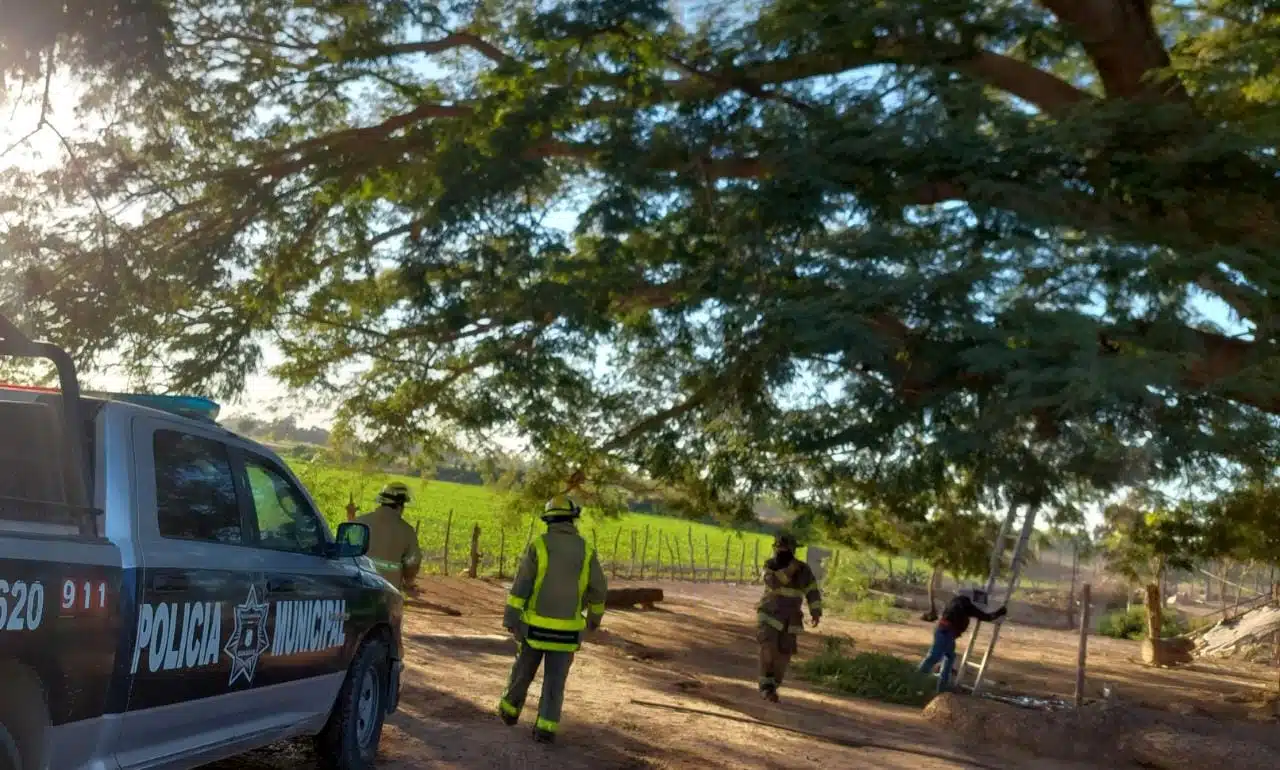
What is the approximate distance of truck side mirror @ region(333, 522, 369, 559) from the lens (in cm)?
629

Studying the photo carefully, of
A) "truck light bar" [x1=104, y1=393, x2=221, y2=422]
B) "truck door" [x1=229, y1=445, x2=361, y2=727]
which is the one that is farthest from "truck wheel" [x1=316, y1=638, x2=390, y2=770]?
"truck light bar" [x1=104, y1=393, x2=221, y2=422]

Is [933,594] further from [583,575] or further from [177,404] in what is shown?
[177,404]

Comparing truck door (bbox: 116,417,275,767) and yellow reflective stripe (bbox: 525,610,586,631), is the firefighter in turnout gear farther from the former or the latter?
truck door (bbox: 116,417,275,767)

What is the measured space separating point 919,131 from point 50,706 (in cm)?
885

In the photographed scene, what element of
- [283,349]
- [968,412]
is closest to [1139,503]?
[968,412]

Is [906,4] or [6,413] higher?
[906,4]

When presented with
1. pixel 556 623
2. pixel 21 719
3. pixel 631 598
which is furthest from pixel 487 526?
pixel 21 719

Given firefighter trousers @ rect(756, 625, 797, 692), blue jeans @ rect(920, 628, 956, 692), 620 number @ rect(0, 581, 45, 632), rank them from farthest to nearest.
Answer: blue jeans @ rect(920, 628, 956, 692) → firefighter trousers @ rect(756, 625, 797, 692) → 620 number @ rect(0, 581, 45, 632)

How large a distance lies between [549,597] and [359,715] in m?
1.92

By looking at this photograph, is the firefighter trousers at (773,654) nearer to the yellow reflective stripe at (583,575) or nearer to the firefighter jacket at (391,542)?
the firefighter jacket at (391,542)

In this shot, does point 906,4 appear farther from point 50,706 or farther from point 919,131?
point 50,706

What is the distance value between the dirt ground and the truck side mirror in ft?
4.32

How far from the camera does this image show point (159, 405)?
5.09 m

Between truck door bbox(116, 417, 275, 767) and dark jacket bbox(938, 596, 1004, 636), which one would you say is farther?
dark jacket bbox(938, 596, 1004, 636)
